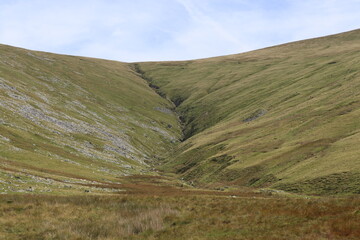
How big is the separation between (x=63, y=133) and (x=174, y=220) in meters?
91.2

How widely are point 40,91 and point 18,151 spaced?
279ft

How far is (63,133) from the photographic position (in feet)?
351

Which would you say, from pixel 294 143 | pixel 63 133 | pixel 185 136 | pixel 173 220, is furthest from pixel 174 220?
pixel 185 136

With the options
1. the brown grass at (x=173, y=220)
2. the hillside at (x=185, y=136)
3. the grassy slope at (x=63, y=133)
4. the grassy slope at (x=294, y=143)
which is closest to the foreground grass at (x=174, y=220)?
the brown grass at (x=173, y=220)

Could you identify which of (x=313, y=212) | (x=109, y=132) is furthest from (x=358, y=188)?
(x=109, y=132)

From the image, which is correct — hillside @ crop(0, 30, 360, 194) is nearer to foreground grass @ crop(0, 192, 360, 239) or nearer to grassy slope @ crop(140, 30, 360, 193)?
grassy slope @ crop(140, 30, 360, 193)

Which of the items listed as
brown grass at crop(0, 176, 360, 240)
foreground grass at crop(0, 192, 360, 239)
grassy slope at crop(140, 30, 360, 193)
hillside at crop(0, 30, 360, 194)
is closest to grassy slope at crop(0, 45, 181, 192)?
hillside at crop(0, 30, 360, 194)

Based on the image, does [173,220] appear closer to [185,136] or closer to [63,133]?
[63,133]

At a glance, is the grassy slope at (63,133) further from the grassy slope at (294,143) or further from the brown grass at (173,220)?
the grassy slope at (294,143)

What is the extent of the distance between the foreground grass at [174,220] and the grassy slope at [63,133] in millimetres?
15689

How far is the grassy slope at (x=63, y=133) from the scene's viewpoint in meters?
62.3

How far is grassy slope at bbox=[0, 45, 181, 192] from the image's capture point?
204 ft

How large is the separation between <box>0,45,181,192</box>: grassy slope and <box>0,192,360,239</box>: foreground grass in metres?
15.7

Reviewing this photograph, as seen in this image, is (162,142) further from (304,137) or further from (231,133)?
(304,137)
